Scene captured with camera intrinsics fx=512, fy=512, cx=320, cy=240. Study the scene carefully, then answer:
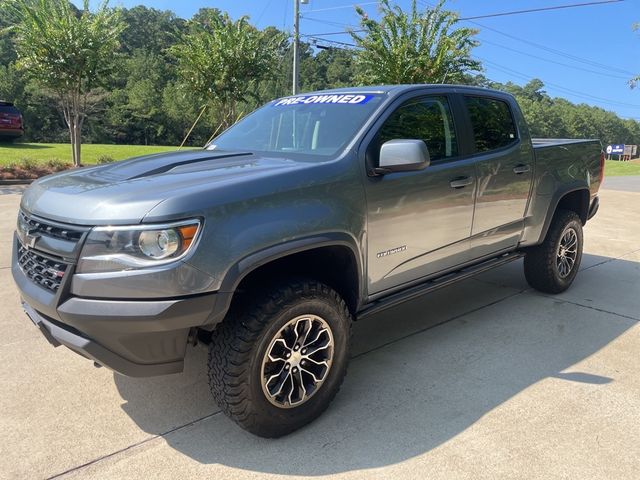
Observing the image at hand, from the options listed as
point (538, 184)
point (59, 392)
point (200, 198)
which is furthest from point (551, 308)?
point (59, 392)

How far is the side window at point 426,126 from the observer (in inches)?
131

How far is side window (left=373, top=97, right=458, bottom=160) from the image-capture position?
10.9 feet

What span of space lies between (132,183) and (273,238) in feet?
2.50

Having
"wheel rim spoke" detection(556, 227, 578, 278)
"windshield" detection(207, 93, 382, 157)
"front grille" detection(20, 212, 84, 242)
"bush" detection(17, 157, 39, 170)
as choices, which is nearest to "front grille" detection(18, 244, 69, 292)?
"front grille" detection(20, 212, 84, 242)

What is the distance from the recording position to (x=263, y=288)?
262 centimetres

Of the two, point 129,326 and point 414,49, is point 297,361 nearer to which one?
point 129,326

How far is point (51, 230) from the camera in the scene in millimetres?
2475

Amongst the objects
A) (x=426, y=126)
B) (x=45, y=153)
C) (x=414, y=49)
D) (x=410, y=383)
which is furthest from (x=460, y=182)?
(x=45, y=153)

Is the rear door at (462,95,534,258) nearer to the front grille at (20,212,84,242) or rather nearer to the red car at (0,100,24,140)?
the front grille at (20,212,84,242)

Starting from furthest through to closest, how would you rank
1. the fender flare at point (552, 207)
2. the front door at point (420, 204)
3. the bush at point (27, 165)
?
the bush at point (27, 165) < the fender flare at point (552, 207) < the front door at point (420, 204)

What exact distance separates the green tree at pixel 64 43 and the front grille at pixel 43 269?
12485mm

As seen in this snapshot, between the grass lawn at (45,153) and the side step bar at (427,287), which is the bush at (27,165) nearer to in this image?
the grass lawn at (45,153)

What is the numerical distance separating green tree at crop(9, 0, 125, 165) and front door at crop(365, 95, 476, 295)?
40.9ft

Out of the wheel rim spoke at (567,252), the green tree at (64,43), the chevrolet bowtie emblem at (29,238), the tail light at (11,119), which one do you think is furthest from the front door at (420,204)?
the tail light at (11,119)
